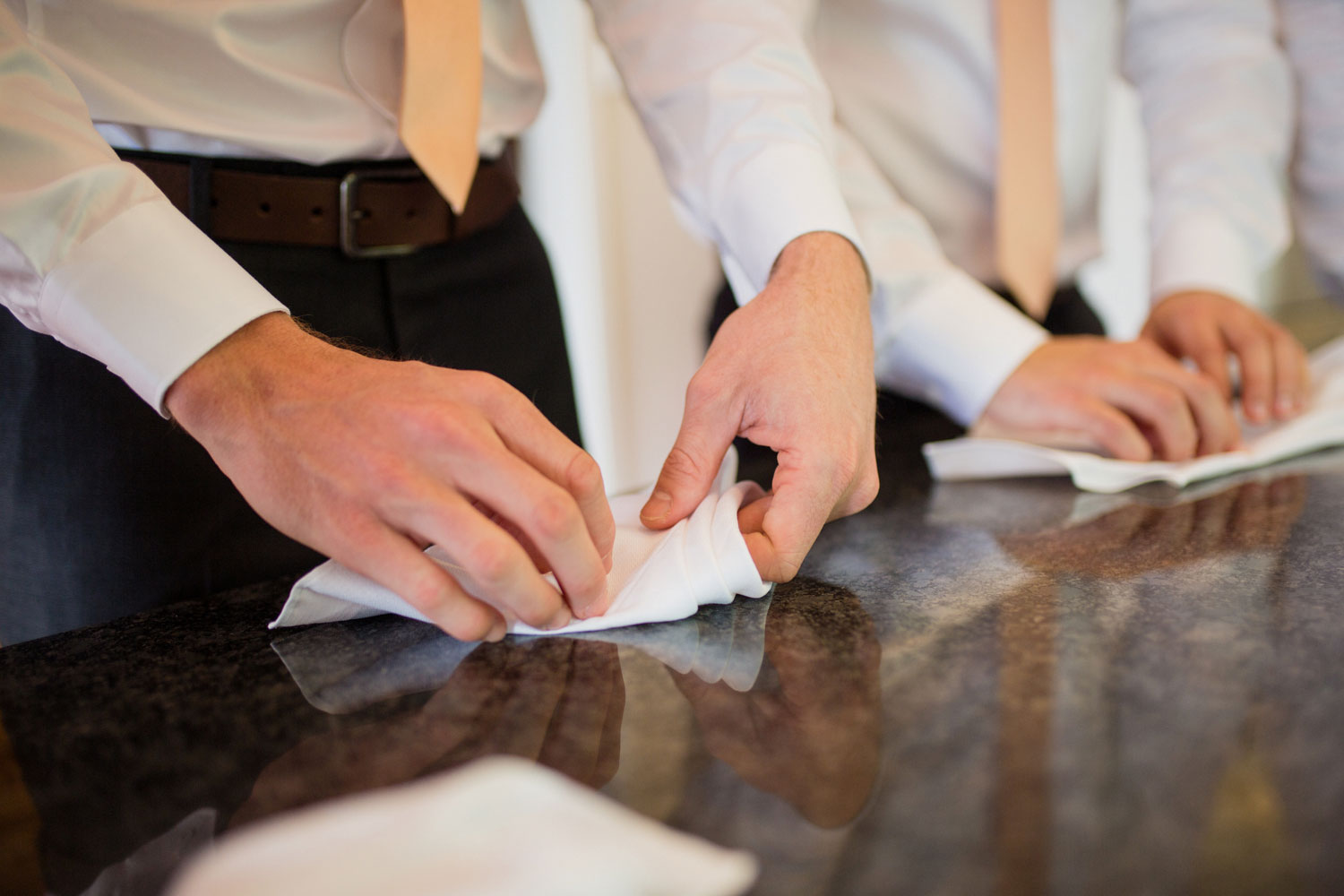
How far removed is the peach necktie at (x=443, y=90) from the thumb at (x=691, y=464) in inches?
11.3

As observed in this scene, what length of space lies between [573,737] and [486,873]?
0.34 ft

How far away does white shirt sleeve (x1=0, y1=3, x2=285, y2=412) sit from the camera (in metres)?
0.52

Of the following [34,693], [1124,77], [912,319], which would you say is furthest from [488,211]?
[1124,77]

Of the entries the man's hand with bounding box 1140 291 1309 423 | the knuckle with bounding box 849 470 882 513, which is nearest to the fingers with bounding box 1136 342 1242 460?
the man's hand with bounding box 1140 291 1309 423

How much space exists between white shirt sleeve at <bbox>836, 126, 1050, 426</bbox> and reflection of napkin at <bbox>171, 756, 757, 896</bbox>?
2.52 ft

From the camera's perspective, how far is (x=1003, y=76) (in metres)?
1.15

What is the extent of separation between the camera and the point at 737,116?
0.87 m

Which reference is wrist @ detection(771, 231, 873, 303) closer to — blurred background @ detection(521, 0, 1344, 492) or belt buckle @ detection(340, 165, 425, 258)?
belt buckle @ detection(340, 165, 425, 258)

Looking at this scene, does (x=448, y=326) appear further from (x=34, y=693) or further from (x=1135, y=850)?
(x=1135, y=850)

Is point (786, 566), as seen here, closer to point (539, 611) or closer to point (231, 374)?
point (539, 611)

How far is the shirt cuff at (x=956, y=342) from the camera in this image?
3.27 feet

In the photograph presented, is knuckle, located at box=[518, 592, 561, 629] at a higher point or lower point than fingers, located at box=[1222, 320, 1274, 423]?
higher

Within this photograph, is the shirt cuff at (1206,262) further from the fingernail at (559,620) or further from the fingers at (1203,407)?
the fingernail at (559,620)

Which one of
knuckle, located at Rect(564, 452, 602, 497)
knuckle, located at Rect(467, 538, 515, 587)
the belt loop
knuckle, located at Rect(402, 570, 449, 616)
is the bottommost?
knuckle, located at Rect(402, 570, 449, 616)
